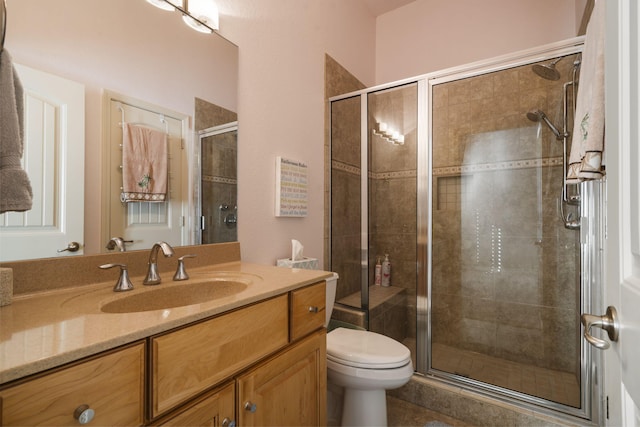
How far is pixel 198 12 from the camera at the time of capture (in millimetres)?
1336

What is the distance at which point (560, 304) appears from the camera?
189 cm

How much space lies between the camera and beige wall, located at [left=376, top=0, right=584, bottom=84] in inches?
85.2

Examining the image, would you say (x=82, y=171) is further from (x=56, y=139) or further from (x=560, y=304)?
(x=560, y=304)

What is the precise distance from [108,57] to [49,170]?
445mm

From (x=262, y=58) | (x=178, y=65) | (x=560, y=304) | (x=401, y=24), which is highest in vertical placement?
(x=401, y=24)

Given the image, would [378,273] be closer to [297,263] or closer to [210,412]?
[297,263]

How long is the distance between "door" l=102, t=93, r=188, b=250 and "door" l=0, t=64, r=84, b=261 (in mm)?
94

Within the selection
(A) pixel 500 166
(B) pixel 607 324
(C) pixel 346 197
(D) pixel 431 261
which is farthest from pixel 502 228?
(B) pixel 607 324

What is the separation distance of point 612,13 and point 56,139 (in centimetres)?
136

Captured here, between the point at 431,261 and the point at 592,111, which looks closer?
the point at 592,111

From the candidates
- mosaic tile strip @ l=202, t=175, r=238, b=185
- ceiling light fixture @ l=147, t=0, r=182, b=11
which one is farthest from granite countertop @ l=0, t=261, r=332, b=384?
ceiling light fixture @ l=147, t=0, r=182, b=11

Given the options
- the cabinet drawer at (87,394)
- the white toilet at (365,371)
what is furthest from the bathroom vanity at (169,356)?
the white toilet at (365,371)

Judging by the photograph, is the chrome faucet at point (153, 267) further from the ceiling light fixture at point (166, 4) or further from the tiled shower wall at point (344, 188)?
the tiled shower wall at point (344, 188)

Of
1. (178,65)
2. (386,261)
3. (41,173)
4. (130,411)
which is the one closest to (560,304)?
(386,261)
